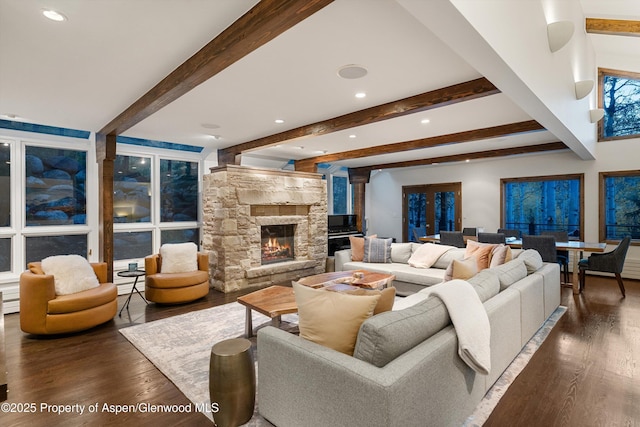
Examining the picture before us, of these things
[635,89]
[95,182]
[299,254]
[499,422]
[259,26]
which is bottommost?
[499,422]

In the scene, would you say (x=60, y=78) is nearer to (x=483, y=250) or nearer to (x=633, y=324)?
(x=483, y=250)

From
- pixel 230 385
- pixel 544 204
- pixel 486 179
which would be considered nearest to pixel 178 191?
pixel 230 385

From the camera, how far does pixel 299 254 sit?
663 cm

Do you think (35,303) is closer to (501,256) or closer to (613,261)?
(501,256)

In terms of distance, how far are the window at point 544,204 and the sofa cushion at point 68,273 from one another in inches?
324

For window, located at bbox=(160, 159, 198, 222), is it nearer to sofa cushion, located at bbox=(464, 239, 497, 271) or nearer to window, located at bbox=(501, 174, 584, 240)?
sofa cushion, located at bbox=(464, 239, 497, 271)

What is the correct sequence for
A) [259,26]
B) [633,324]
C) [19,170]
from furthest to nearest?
[19,170] → [633,324] → [259,26]

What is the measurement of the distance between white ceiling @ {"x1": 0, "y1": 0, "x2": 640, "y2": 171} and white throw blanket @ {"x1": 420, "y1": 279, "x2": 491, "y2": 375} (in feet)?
5.85

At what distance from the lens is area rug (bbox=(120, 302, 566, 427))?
2.36 meters

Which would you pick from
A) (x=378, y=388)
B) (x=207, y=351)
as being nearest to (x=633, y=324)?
(x=378, y=388)

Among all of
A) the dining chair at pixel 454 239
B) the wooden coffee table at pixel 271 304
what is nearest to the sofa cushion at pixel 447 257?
the dining chair at pixel 454 239

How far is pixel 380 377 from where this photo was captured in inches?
56.2

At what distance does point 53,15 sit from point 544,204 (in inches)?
341

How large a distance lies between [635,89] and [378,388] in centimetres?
777
